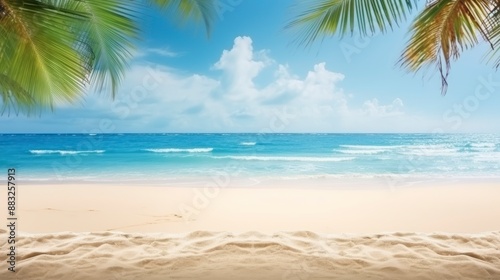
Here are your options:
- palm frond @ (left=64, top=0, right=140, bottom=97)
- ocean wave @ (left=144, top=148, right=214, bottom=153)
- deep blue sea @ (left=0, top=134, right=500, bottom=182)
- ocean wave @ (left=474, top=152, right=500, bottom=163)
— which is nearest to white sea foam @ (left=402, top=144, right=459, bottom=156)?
deep blue sea @ (left=0, top=134, right=500, bottom=182)

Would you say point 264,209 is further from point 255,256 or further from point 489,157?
point 489,157

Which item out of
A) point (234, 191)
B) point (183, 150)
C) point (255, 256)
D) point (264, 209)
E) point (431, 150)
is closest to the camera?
point (255, 256)

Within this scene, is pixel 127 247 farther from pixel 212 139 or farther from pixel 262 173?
pixel 212 139

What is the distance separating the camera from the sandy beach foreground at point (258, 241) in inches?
111

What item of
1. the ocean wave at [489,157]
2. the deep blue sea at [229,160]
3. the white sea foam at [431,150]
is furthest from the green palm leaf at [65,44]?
the white sea foam at [431,150]

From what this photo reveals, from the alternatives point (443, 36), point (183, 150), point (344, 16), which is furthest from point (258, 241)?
point (183, 150)

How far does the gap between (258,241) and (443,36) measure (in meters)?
2.49

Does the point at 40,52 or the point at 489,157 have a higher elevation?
the point at 40,52

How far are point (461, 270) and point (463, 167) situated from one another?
12.9m

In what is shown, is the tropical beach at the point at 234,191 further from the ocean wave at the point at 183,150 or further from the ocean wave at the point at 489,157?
the ocean wave at the point at 183,150

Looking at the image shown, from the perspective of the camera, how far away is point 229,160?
18.2 metres

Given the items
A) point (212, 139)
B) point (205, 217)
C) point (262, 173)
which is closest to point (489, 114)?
point (262, 173)

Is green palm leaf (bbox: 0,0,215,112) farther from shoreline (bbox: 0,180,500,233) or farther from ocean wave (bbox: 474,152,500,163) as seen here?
ocean wave (bbox: 474,152,500,163)

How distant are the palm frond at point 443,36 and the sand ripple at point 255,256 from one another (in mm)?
1473
